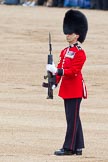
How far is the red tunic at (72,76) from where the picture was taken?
953cm

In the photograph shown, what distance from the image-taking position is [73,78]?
9.58 m

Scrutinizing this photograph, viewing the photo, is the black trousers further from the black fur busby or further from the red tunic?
the black fur busby

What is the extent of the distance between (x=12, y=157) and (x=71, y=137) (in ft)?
2.03

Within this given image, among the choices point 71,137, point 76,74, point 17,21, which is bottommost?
point 17,21

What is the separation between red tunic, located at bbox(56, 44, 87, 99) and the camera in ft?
31.3

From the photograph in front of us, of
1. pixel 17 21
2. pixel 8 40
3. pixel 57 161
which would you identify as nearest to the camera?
pixel 57 161

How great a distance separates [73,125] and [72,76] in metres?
0.50

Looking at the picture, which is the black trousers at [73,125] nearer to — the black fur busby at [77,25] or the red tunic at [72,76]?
the red tunic at [72,76]

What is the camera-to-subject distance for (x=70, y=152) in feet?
32.1

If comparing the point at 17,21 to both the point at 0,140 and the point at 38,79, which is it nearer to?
the point at 38,79

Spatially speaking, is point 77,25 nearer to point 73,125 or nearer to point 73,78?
point 73,78

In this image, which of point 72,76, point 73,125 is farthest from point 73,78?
point 73,125

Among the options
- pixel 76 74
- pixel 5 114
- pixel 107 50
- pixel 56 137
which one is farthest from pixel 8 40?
pixel 76 74

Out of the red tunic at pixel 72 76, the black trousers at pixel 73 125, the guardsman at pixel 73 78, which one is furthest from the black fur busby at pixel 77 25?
the black trousers at pixel 73 125
